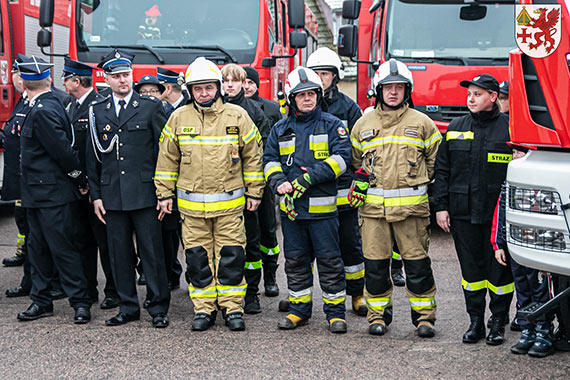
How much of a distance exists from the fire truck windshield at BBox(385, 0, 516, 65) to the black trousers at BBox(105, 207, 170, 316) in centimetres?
480

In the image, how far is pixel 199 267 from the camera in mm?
6219

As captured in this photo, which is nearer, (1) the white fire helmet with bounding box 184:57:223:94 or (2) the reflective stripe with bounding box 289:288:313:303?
(1) the white fire helmet with bounding box 184:57:223:94

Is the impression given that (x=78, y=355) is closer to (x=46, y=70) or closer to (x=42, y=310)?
(x=42, y=310)

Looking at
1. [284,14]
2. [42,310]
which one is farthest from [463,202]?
[284,14]

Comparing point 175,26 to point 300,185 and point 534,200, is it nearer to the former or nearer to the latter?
point 300,185

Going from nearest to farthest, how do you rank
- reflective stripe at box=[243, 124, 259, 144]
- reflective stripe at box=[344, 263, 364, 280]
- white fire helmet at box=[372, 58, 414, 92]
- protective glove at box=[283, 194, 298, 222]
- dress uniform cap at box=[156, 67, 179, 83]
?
white fire helmet at box=[372, 58, 414, 92], protective glove at box=[283, 194, 298, 222], reflective stripe at box=[243, 124, 259, 144], reflective stripe at box=[344, 263, 364, 280], dress uniform cap at box=[156, 67, 179, 83]

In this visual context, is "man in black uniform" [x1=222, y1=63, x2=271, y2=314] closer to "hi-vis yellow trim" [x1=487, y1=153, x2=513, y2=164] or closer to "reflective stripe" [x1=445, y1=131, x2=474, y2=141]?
"reflective stripe" [x1=445, y1=131, x2=474, y2=141]

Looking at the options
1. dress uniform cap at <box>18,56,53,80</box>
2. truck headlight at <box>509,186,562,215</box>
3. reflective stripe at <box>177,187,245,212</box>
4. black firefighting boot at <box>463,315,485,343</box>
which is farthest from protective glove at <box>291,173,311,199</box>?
dress uniform cap at <box>18,56,53,80</box>

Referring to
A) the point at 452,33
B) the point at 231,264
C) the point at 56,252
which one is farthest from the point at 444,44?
the point at 56,252

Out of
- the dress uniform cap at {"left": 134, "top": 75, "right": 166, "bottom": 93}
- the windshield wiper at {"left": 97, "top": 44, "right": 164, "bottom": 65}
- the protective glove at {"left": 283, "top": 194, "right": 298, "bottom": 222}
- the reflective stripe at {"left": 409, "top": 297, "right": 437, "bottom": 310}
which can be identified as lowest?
the reflective stripe at {"left": 409, "top": 297, "right": 437, "bottom": 310}

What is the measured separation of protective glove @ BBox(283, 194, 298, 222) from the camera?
6.05 metres

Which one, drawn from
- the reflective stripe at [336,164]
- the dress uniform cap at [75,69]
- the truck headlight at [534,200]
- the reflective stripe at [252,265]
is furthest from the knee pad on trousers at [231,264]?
the truck headlight at [534,200]

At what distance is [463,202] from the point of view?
5.64 m

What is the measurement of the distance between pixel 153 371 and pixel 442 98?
565 cm
